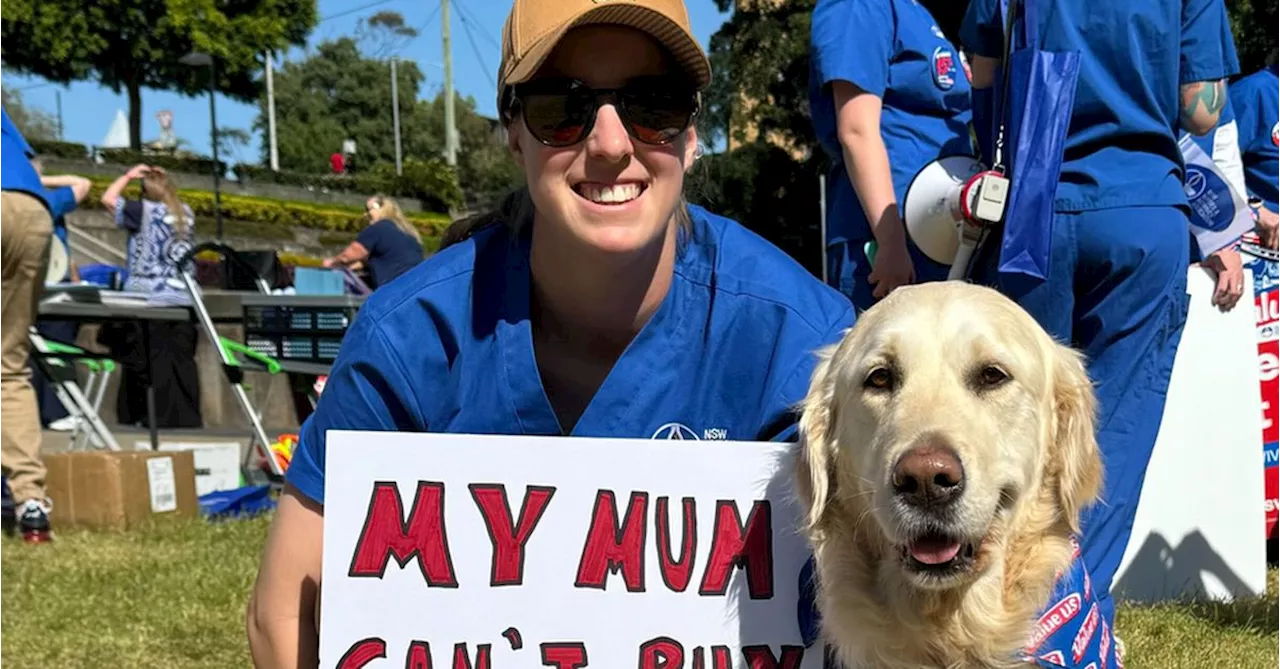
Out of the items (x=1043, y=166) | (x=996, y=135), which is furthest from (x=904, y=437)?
(x=996, y=135)

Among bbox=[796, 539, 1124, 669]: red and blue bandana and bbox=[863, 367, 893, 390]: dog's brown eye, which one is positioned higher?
bbox=[863, 367, 893, 390]: dog's brown eye

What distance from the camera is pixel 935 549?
204 centimetres

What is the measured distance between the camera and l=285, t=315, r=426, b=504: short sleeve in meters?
2.29

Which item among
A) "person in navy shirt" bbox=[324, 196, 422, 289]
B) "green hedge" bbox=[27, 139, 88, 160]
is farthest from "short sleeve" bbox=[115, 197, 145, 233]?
"green hedge" bbox=[27, 139, 88, 160]

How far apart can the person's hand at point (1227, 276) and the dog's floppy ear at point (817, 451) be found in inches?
84.1

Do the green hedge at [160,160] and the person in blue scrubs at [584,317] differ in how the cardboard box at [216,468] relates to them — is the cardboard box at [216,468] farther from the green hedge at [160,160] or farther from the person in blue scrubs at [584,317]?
the green hedge at [160,160]

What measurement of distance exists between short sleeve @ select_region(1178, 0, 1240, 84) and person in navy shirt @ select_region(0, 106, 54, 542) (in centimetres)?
495

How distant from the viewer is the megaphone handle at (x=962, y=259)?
2.87m

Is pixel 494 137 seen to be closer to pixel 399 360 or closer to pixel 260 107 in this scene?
pixel 399 360

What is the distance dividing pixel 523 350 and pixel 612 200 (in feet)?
1.18

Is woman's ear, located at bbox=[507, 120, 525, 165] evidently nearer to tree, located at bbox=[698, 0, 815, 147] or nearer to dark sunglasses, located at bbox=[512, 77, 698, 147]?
dark sunglasses, located at bbox=[512, 77, 698, 147]

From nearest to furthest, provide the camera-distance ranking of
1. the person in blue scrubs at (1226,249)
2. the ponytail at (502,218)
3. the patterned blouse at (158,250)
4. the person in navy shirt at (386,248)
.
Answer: the ponytail at (502,218) → the person in blue scrubs at (1226,249) → the person in navy shirt at (386,248) → the patterned blouse at (158,250)

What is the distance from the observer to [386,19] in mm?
69375

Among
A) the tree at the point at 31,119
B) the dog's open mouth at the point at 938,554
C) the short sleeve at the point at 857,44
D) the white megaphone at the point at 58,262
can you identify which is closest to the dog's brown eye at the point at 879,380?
the dog's open mouth at the point at 938,554
